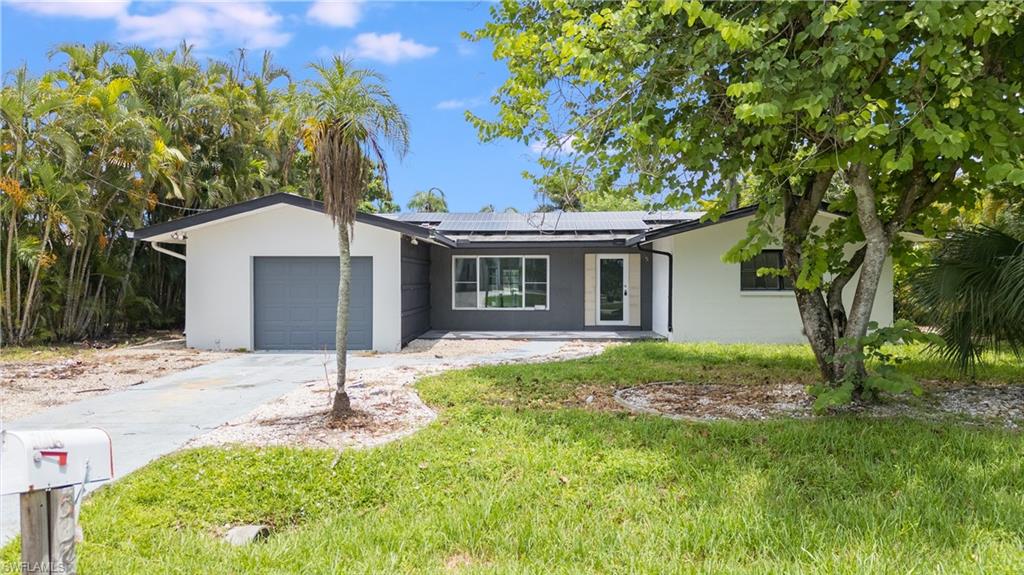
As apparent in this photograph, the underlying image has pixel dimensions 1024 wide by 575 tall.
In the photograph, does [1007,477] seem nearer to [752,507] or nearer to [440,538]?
[752,507]

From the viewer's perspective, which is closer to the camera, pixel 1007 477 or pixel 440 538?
pixel 440 538

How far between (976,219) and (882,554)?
14.2 m

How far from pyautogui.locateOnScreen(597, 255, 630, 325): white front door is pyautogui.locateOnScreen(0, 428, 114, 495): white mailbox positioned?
1422cm

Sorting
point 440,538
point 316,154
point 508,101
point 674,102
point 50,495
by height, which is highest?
point 508,101

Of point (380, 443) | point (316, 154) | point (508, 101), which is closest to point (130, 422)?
point (380, 443)

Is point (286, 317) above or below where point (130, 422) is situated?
above

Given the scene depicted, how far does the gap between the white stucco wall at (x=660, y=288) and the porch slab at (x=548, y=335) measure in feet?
1.00

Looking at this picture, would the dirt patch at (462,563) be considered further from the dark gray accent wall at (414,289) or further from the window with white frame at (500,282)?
the window with white frame at (500,282)

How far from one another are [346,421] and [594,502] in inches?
118

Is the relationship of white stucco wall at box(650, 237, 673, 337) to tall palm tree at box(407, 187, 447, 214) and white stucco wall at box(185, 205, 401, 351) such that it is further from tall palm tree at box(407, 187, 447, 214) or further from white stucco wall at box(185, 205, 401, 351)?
tall palm tree at box(407, 187, 447, 214)

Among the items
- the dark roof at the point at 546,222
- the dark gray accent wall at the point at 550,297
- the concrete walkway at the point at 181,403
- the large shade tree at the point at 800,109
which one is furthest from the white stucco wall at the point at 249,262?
the large shade tree at the point at 800,109

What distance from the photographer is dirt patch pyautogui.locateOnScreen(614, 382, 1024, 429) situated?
622 centimetres

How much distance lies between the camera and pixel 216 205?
16344mm

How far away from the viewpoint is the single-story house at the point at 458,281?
1245 cm
